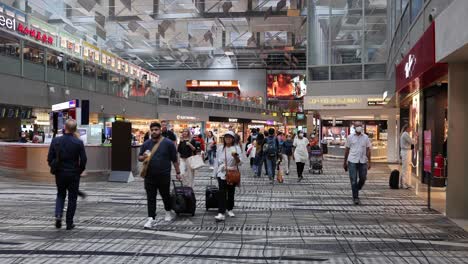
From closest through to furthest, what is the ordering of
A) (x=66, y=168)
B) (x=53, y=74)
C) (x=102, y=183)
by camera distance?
(x=66, y=168), (x=102, y=183), (x=53, y=74)

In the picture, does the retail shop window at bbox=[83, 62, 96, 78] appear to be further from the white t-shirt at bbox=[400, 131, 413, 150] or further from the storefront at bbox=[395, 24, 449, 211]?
the white t-shirt at bbox=[400, 131, 413, 150]

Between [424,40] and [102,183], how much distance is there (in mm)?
9027

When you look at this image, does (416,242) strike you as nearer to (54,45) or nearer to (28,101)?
(28,101)

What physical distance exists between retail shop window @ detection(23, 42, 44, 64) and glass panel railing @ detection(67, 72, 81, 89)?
122 inches

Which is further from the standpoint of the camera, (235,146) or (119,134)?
(119,134)

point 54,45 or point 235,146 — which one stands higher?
point 54,45

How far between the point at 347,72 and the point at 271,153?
1602 cm

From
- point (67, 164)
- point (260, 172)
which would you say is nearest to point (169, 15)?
point (260, 172)

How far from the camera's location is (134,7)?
39.3m

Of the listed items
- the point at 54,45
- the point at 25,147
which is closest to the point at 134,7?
the point at 54,45

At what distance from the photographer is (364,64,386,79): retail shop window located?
2938cm

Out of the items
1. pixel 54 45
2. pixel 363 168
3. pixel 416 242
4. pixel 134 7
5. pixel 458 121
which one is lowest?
pixel 416 242

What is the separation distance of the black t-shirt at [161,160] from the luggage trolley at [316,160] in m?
11.6

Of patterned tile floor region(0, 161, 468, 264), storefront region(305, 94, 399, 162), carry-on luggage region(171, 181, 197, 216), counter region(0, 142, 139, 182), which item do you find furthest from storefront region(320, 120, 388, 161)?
carry-on luggage region(171, 181, 197, 216)
